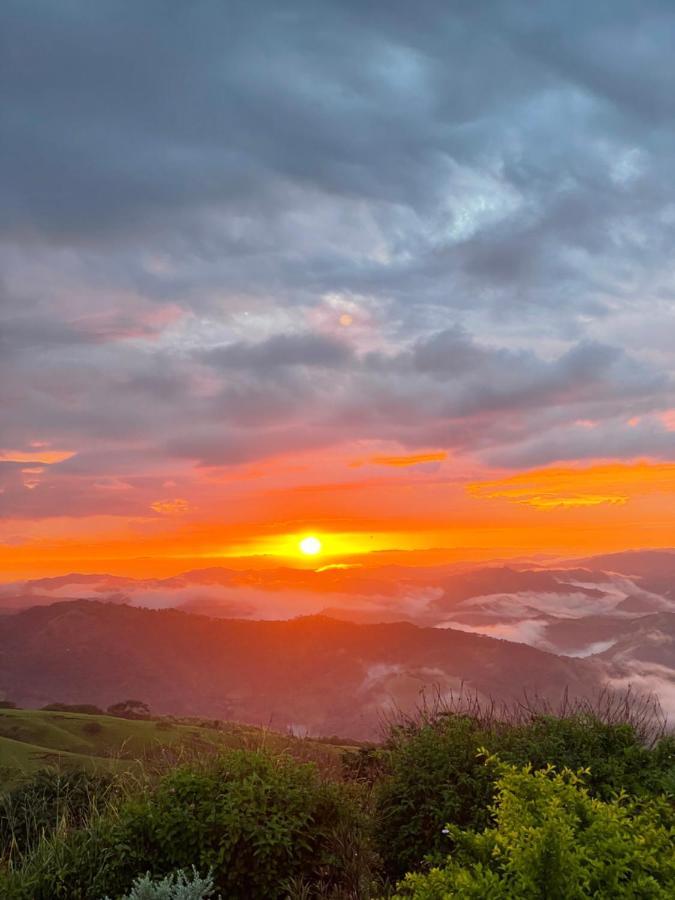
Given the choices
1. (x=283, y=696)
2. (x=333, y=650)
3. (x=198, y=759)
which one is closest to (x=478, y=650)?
(x=333, y=650)

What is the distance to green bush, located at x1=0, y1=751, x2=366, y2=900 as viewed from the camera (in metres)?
9.23

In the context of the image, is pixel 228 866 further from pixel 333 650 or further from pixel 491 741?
pixel 333 650

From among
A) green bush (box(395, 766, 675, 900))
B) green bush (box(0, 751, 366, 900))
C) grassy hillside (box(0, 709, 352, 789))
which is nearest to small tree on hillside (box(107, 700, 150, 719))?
grassy hillside (box(0, 709, 352, 789))

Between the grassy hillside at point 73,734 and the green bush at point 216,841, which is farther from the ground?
the green bush at point 216,841

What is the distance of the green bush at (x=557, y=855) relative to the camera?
5.07m

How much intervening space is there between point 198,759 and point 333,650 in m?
190

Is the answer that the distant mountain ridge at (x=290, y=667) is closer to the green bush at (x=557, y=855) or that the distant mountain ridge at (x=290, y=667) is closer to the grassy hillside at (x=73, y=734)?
the grassy hillside at (x=73, y=734)

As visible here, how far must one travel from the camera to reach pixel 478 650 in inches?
7751

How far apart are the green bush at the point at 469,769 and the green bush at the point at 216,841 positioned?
65 cm

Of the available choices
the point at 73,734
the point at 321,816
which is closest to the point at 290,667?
the point at 73,734

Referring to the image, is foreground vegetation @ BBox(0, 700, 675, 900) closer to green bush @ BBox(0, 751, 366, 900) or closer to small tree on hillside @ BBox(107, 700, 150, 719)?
green bush @ BBox(0, 751, 366, 900)

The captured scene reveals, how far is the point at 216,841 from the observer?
9.47m

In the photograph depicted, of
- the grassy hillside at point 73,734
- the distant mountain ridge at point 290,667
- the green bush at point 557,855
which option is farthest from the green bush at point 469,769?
the distant mountain ridge at point 290,667

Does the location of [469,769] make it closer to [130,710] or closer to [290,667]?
[130,710]
